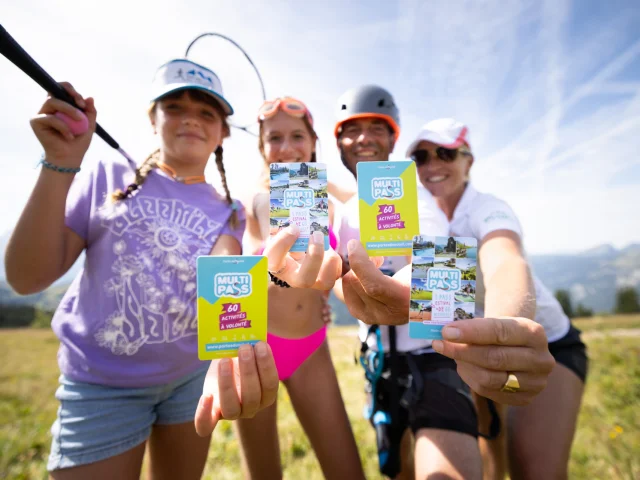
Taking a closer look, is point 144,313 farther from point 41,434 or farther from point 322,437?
point 41,434

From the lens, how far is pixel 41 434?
14.2 feet

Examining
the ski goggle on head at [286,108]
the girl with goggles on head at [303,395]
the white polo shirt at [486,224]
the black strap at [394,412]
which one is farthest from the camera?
the ski goggle on head at [286,108]

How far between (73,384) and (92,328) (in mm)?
401

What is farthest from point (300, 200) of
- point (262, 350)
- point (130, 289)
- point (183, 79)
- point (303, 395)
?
point (303, 395)

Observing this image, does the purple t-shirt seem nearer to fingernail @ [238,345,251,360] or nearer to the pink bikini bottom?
the pink bikini bottom

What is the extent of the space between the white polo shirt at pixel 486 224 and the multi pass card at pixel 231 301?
4.29 ft

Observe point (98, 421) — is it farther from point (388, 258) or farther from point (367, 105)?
point (367, 105)

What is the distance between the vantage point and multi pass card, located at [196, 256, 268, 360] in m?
1.58

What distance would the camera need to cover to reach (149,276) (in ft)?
6.93

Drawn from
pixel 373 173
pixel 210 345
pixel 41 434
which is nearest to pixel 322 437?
pixel 210 345

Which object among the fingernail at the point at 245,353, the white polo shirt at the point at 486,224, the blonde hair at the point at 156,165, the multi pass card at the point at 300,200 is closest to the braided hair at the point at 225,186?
the blonde hair at the point at 156,165

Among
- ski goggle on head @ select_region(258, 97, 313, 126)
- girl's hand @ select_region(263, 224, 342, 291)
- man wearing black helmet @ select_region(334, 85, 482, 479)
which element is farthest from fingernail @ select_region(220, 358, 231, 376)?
ski goggle on head @ select_region(258, 97, 313, 126)

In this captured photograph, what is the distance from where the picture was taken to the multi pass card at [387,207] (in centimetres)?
183

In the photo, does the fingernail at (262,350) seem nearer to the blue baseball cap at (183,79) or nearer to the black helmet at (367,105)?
the blue baseball cap at (183,79)
